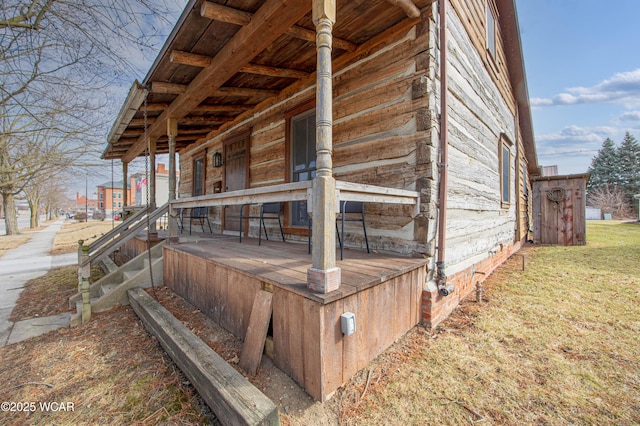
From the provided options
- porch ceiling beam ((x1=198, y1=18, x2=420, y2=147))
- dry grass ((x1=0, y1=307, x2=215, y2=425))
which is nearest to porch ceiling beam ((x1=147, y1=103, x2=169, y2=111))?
porch ceiling beam ((x1=198, y1=18, x2=420, y2=147))

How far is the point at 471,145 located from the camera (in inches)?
158

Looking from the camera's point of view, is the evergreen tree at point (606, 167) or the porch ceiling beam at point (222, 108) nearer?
the porch ceiling beam at point (222, 108)

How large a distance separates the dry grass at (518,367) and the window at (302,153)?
250 cm

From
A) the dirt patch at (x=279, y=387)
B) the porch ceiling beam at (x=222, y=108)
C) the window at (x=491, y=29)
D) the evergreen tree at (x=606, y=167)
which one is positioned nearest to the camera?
the dirt patch at (x=279, y=387)

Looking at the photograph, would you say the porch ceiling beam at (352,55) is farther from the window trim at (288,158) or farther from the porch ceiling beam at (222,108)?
the porch ceiling beam at (222,108)

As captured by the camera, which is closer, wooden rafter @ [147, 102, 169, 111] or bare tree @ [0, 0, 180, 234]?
bare tree @ [0, 0, 180, 234]

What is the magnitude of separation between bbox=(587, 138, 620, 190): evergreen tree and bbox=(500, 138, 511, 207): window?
34495 mm

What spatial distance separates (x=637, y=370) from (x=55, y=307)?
612 cm

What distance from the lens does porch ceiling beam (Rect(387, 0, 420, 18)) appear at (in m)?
2.61

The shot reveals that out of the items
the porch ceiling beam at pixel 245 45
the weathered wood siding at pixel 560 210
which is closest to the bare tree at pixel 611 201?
the weathered wood siding at pixel 560 210

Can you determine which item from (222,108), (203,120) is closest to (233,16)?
(222,108)

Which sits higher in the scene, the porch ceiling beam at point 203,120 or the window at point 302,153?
the porch ceiling beam at point 203,120

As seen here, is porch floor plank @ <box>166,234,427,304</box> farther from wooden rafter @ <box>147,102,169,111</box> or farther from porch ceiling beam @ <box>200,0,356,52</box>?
Result: wooden rafter @ <box>147,102,169,111</box>

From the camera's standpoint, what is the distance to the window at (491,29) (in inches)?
A: 206
